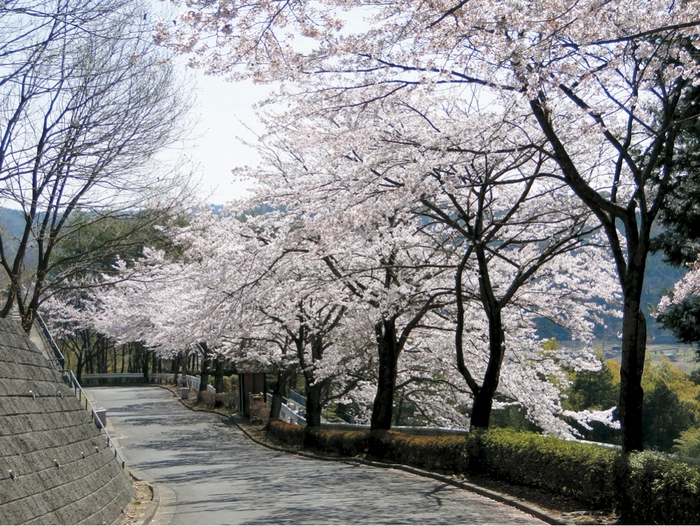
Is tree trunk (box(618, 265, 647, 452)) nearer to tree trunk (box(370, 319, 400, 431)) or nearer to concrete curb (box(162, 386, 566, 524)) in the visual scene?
concrete curb (box(162, 386, 566, 524))

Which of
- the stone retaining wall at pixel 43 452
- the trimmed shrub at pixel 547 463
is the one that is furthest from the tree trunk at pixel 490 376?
the stone retaining wall at pixel 43 452

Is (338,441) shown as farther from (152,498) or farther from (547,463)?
(547,463)

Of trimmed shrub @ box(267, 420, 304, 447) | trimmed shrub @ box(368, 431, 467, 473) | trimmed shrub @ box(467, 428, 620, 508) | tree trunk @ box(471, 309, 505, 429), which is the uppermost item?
tree trunk @ box(471, 309, 505, 429)

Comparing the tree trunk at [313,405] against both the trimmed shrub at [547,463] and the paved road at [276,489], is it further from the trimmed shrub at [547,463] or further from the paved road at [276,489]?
the trimmed shrub at [547,463]

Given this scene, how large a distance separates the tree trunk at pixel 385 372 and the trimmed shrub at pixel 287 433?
3966mm

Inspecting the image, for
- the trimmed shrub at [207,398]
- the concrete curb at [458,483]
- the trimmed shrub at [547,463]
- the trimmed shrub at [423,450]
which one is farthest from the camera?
the trimmed shrub at [207,398]

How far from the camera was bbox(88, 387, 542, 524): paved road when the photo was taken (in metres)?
9.81

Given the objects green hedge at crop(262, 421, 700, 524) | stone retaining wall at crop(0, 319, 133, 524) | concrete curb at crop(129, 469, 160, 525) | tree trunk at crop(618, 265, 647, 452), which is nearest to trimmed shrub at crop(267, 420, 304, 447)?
green hedge at crop(262, 421, 700, 524)

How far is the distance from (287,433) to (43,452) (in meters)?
15.5

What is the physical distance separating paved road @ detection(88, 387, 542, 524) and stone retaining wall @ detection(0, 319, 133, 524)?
1.68m

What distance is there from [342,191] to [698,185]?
6.69 metres

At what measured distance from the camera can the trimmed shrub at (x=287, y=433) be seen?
21844 mm

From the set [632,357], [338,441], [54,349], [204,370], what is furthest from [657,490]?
[204,370]

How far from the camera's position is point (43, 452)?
7.50 metres
